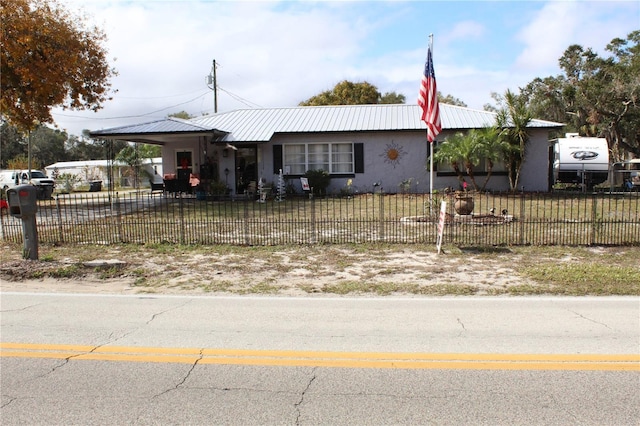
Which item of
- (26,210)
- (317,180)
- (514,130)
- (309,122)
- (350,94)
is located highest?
(350,94)

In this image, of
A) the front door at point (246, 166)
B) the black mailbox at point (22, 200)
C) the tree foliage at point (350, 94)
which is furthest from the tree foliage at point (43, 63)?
the tree foliage at point (350, 94)

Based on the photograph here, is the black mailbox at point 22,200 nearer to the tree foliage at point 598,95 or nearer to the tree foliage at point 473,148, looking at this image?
the tree foliage at point 473,148

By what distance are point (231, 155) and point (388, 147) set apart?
7.70 meters

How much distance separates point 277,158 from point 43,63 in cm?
1063

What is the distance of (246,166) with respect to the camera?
25.3 metres

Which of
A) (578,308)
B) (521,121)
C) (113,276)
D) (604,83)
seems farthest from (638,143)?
(113,276)

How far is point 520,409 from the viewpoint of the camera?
390 cm

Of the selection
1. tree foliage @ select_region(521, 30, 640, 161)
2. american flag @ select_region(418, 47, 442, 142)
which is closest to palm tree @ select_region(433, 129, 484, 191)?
american flag @ select_region(418, 47, 442, 142)

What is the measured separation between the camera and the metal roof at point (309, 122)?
22.5 metres

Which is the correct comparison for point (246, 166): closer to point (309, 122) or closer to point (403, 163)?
point (309, 122)

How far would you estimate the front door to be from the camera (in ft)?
82.1

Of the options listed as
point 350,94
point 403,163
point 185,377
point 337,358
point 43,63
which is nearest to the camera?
point 185,377

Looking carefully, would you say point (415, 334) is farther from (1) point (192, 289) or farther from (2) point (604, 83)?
(2) point (604, 83)

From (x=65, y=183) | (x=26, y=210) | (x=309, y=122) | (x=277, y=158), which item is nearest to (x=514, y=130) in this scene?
(x=309, y=122)
